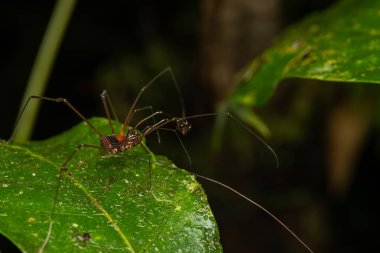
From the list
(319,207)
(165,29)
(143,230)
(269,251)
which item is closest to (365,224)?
(319,207)

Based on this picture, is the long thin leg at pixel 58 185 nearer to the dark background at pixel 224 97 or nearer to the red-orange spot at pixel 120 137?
the red-orange spot at pixel 120 137

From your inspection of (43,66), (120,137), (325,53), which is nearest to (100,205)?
(120,137)

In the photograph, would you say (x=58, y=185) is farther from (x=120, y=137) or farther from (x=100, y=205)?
(x=120, y=137)

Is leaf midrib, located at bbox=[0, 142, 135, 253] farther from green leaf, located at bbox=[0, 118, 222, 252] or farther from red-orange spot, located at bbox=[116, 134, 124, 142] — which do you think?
red-orange spot, located at bbox=[116, 134, 124, 142]

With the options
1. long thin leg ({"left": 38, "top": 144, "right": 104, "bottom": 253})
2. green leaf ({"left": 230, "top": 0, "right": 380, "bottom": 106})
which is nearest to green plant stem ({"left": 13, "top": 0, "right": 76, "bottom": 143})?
long thin leg ({"left": 38, "top": 144, "right": 104, "bottom": 253})

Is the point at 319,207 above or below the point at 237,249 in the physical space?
above

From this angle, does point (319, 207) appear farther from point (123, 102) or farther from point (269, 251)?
point (123, 102)
